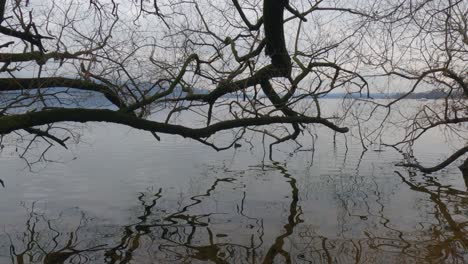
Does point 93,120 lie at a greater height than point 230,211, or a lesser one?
greater

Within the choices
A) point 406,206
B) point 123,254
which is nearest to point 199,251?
point 123,254

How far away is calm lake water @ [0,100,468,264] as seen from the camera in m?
7.06

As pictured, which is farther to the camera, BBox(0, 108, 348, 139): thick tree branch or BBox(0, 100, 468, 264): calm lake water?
BBox(0, 100, 468, 264): calm lake water

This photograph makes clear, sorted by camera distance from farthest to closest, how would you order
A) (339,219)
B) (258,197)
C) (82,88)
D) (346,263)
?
(258,197) → (339,219) → (82,88) → (346,263)

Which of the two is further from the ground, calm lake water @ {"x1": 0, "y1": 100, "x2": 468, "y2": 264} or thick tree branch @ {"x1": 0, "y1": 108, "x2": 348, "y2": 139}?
thick tree branch @ {"x1": 0, "y1": 108, "x2": 348, "y2": 139}

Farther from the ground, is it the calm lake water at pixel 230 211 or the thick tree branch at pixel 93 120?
the thick tree branch at pixel 93 120

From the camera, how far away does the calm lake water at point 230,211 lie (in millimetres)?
7062

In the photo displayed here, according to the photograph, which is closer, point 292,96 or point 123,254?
point 123,254

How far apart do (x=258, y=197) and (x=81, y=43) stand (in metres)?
6.24

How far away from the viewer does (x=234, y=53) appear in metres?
8.35

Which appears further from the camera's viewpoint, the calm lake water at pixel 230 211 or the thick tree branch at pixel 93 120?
the calm lake water at pixel 230 211

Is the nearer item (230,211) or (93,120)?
A: (93,120)

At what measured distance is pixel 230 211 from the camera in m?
9.91

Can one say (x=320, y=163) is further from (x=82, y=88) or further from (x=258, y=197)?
(x=82, y=88)
